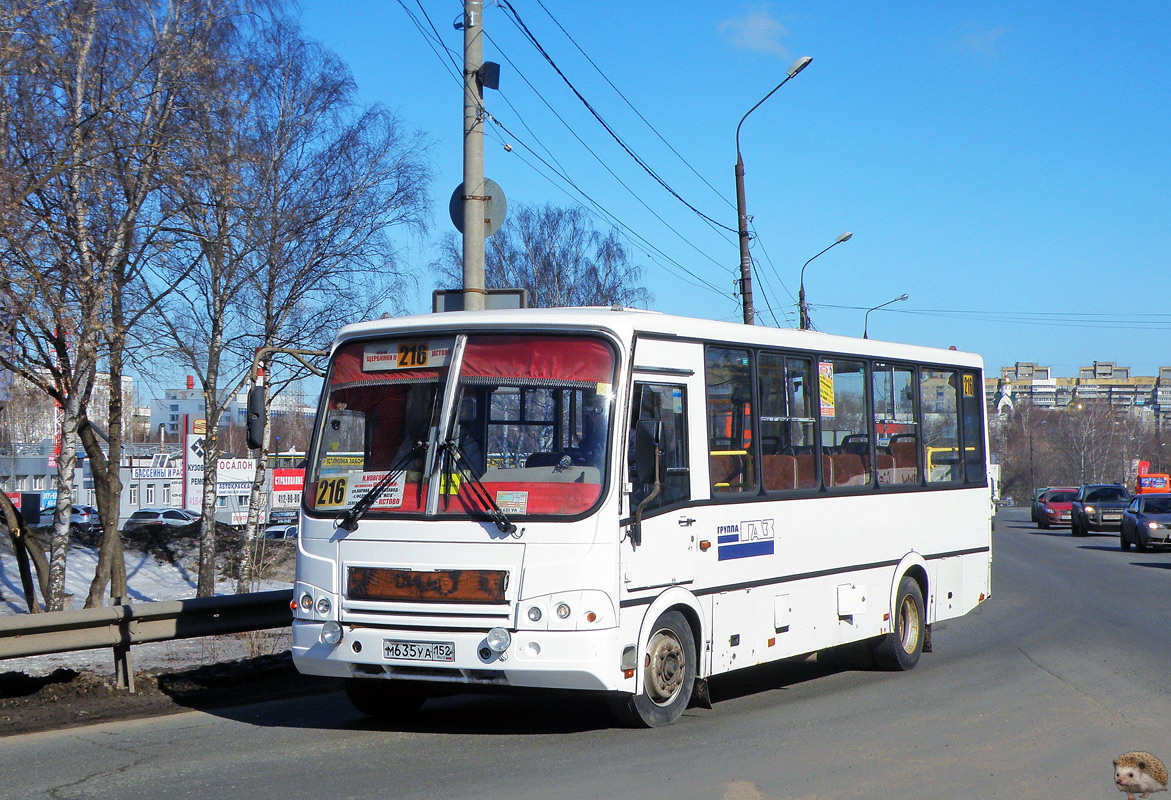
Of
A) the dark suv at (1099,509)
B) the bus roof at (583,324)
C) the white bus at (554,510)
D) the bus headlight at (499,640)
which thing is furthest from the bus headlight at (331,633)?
the dark suv at (1099,509)

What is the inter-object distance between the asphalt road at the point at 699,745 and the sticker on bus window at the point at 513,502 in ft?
4.76

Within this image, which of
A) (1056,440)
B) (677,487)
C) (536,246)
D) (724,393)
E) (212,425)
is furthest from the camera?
(1056,440)

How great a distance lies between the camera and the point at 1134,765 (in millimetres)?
7133

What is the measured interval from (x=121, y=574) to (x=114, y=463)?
1.59 meters

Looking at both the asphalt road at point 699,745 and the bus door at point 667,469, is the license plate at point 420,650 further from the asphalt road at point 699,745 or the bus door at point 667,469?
the bus door at point 667,469

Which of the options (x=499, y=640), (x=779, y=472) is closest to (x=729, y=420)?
(x=779, y=472)

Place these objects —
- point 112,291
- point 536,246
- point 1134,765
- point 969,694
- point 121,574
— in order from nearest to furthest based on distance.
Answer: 1. point 1134,765
2. point 969,694
3. point 112,291
4. point 121,574
5. point 536,246

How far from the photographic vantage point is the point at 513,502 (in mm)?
7805

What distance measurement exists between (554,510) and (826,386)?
3.77m

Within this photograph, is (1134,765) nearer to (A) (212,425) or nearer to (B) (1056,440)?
(A) (212,425)

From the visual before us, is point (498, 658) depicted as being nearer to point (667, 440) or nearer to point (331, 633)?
point (331, 633)

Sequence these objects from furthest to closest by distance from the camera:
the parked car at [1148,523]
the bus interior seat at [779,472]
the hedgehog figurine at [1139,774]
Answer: the parked car at [1148,523] < the bus interior seat at [779,472] < the hedgehog figurine at [1139,774]

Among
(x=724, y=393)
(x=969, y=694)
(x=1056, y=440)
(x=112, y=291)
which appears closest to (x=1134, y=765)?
(x=969, y=694)

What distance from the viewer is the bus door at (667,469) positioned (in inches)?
317
